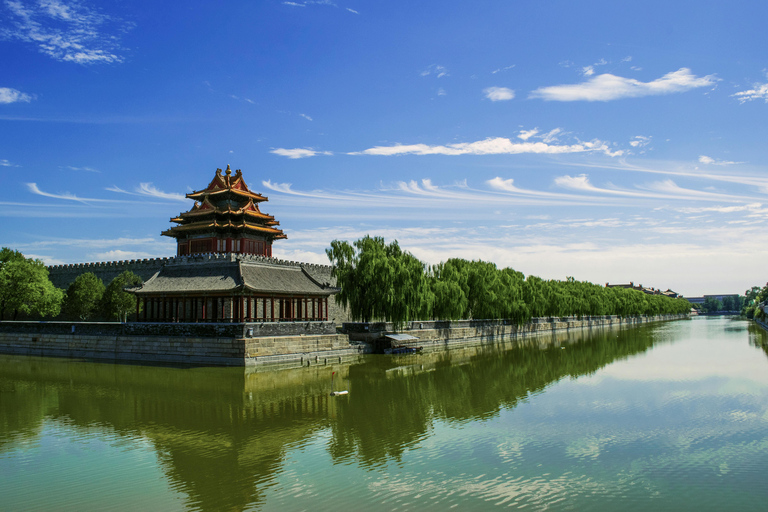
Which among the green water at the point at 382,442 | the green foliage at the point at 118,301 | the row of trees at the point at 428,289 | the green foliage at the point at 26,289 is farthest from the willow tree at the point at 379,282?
the green foliage at the point at 26,289

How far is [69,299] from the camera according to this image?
3662 centimetres

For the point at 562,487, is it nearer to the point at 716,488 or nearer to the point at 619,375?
the point at 716,488

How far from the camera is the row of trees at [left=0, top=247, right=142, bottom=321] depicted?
34781 millimetres

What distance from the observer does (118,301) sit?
35469 mm

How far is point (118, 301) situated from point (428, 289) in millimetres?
19895

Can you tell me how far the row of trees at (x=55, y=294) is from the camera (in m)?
34.8

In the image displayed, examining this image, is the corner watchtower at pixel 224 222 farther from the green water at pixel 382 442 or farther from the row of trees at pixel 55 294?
the green water at pixel 382 442

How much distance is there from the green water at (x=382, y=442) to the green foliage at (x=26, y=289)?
16005mm

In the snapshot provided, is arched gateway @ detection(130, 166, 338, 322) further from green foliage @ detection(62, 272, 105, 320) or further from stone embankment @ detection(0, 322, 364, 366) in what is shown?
green foliage @ detection(62, 272, 105, 320)

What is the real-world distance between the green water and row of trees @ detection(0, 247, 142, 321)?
1456 centimetres

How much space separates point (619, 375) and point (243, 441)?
53.6 ft

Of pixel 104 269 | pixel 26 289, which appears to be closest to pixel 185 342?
pixel 26 289

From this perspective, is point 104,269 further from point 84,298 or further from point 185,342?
point 185,342

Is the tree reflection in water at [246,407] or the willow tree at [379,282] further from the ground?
the willow tree at [379,282]
